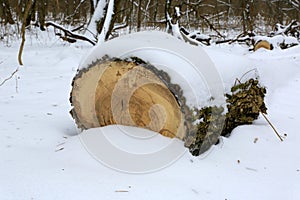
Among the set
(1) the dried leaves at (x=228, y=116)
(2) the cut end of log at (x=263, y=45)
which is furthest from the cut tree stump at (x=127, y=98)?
(2) the cut end of log at (x=263, y=45)

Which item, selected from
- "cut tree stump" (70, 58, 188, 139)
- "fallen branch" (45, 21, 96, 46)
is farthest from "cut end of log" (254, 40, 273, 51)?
"cut tree stump" (70, 58, 188, 139)

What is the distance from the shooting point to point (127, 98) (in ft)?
5.59

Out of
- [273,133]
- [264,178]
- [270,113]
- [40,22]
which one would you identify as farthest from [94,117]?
[40,22]

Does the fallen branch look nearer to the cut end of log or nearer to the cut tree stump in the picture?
the cut end of log

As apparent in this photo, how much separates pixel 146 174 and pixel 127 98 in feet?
1.57

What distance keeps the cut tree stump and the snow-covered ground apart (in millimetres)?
102

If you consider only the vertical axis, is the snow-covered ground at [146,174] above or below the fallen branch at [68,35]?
below

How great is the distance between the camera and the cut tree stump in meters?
1.53

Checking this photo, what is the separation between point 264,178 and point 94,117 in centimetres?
95

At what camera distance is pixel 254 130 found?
194 centimetres

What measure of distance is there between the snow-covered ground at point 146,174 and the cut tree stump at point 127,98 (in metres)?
0.10

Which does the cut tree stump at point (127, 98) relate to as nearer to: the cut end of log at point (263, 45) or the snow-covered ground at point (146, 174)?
the snow-covered ground at point (146, 174)

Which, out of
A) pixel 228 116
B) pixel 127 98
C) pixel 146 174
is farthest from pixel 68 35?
pixel 146 174

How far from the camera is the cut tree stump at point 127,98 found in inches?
60.4
